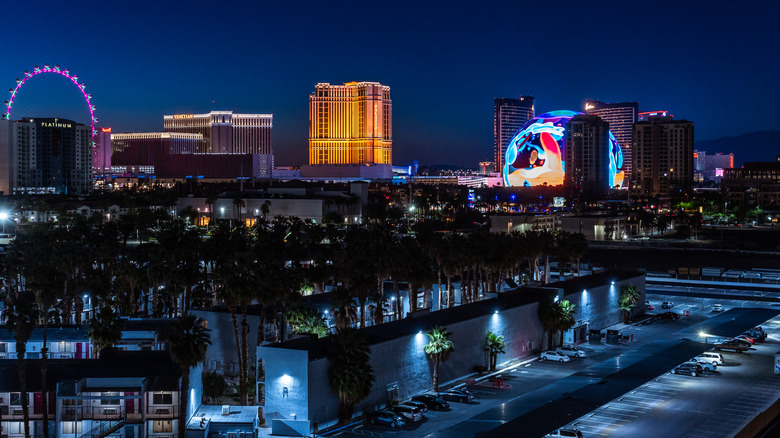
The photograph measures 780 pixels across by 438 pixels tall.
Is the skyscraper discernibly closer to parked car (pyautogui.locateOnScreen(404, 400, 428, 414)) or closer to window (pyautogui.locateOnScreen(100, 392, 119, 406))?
parked car (pyautogui.locateOnScreen(404, 400, 428, 414))

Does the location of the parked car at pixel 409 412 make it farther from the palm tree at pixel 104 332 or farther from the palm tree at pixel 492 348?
the palm tree at pixel 104 332

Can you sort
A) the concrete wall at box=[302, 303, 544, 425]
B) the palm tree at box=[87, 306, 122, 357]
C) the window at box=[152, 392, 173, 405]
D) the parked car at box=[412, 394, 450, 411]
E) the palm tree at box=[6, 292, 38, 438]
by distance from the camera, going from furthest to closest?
the palm tree at box=[87, 306, 122, 357], the parked car at box=[412, 394, 450, 411], the concrete wall at box=[302, 303, 544, 425], the window at box=[152, 392, 173, 405], the palm tree at box=[6, 292, 38, 438]

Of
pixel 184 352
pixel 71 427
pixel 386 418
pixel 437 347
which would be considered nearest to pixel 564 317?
pixel 437 347

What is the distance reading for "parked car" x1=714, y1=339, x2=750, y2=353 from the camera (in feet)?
130

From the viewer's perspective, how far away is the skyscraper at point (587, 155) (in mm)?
160125

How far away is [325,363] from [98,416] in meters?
6.71

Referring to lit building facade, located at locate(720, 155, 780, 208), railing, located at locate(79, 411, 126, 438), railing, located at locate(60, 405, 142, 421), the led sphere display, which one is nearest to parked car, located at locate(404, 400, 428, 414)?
railing, located at locate(60, 405, 142, 421)

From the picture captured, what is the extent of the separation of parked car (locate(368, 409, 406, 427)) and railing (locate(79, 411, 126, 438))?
296 inches

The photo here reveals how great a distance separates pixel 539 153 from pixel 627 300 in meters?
107

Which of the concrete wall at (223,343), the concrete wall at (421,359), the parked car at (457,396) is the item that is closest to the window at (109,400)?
the concrete wall at (421,359)

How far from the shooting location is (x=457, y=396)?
31281mm

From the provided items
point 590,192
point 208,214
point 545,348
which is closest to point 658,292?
point 545,348

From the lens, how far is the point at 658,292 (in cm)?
5894

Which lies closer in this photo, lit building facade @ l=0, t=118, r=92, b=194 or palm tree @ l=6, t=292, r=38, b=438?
palm tree @ l=6, t=292, r=38, b=438
